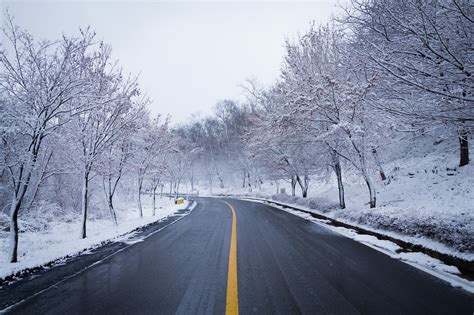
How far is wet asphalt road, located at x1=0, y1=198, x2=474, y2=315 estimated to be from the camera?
3.64 metres

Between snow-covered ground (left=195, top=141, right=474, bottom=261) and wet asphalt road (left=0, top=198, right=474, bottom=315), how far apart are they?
1.47 metres

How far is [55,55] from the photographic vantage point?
8297 mm

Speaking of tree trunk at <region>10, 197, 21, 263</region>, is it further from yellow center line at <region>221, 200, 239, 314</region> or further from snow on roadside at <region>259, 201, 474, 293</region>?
snow on roadside at <region>259, 201, 474, 293</region>

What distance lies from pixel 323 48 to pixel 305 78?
295cm

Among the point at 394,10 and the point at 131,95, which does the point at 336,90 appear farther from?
the point at 131,95

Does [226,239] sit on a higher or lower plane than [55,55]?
lower

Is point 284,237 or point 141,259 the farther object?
point 284,237

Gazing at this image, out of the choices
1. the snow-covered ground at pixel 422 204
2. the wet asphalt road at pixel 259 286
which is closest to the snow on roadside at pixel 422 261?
the wet asphalt road at pixel 259 286

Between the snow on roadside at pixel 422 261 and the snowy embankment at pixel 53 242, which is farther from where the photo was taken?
the snowy embankment at pixel 53 242

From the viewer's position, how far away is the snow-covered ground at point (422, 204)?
20.4ft

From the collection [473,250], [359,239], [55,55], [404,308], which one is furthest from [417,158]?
[55,55]

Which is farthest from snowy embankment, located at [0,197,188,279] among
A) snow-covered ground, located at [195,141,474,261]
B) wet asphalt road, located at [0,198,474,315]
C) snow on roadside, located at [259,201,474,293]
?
snow-covered ground, located at [195,141,474,261]

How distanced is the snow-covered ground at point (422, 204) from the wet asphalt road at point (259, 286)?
4.81 feet

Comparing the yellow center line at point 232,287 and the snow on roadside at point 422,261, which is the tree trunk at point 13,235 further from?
the snow on roadside at point 422,261
